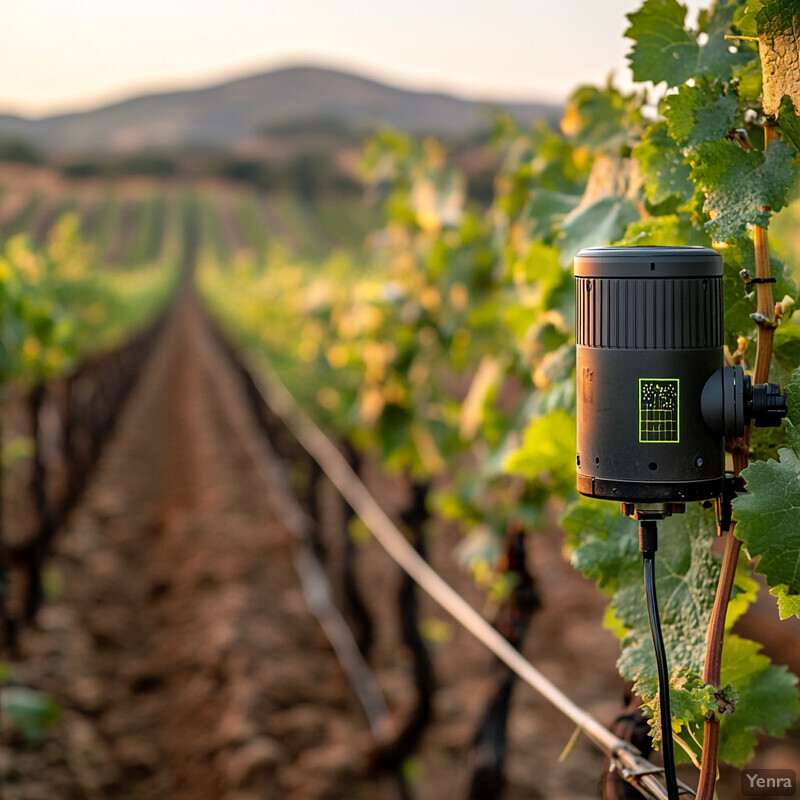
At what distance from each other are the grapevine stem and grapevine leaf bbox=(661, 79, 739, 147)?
52 millimetres

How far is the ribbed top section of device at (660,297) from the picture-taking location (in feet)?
3.63

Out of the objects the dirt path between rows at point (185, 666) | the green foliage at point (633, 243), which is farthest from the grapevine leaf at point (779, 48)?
the dirt path between rows at point (185, 666)

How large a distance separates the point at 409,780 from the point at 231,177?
151 meters

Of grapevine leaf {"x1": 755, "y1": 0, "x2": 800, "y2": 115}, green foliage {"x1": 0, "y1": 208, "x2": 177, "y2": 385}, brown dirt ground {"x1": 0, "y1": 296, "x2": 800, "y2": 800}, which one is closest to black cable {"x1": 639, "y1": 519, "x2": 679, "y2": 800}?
grapevine leaf {"x1": 755, "y1": 0, "x2": 800, "y2": 115}

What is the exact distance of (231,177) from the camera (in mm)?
148625

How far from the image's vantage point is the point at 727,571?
45.0 inches

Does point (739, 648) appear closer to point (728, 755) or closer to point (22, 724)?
point (728, 755)

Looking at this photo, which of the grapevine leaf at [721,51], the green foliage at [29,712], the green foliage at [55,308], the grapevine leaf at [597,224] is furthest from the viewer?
the green foliage at [55,308]

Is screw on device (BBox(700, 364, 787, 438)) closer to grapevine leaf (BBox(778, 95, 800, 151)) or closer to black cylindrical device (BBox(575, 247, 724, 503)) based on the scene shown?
black cylindrical device (BBox(575, 247, 724, 503))

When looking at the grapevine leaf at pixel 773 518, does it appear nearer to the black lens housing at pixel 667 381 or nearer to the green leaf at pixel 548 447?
the black lens housing at pixel 667 381

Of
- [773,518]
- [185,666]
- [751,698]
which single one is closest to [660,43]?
[773,518]

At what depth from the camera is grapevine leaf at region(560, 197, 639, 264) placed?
1635 millimetres

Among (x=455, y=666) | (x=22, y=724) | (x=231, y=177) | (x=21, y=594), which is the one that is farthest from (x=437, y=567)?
(x=231, y=177)

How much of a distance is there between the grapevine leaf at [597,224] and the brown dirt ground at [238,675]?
5.91ft
